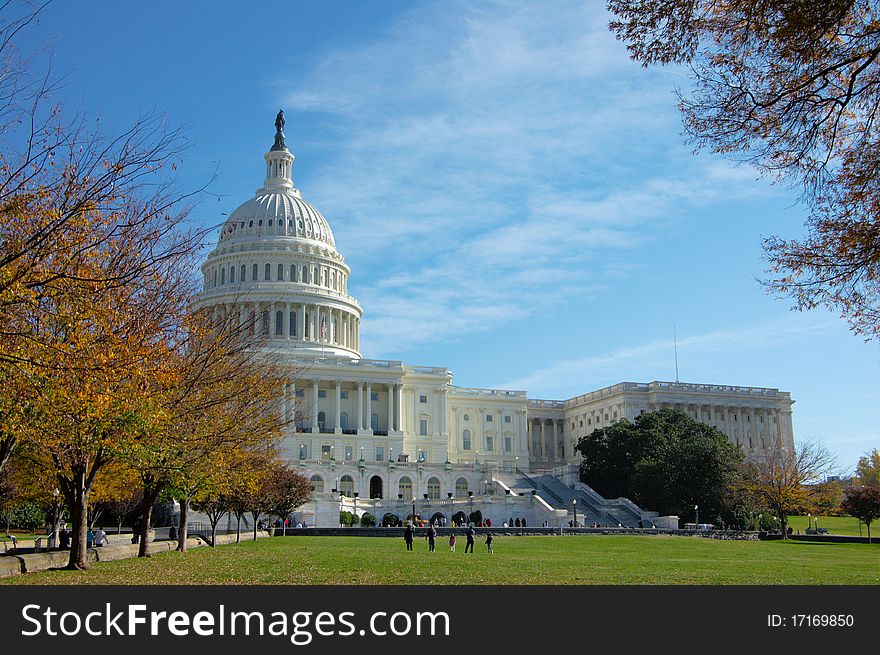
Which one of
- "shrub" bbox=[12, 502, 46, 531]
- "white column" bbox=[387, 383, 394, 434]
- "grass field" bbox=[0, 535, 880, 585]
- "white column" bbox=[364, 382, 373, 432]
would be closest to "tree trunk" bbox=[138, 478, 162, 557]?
"grass field" bbox=[0, 535, 880, 585]

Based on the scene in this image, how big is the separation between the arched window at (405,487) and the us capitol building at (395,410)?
0.16 meters

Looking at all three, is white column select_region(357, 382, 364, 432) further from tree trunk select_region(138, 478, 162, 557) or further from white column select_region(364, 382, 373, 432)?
tree trunk select_region(138, 478, 162, 557)

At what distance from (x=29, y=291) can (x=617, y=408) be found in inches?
4932

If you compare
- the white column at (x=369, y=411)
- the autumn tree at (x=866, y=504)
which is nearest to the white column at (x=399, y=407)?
the white column at (x=369, y=411)

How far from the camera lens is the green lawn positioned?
3391 inches

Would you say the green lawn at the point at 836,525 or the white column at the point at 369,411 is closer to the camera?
the green lawn at the point at 836,525

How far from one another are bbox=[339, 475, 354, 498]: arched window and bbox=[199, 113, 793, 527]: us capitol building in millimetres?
152

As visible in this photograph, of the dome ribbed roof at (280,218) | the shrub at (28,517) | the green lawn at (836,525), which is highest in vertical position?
the dome ribbed roof at (280,218)

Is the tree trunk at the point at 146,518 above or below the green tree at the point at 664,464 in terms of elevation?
below

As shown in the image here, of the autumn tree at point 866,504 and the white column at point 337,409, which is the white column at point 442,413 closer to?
the white column at point 337,409

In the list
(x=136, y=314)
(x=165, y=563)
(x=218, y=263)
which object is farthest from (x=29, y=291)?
(x=218, y=263)

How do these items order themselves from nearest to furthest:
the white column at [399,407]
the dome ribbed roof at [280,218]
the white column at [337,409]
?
1. the white column at [337,409]
2. the white column at [399,407]
3. the dome ribbed roof at [280,218]

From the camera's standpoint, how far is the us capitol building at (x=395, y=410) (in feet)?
328

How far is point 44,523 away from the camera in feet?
256
